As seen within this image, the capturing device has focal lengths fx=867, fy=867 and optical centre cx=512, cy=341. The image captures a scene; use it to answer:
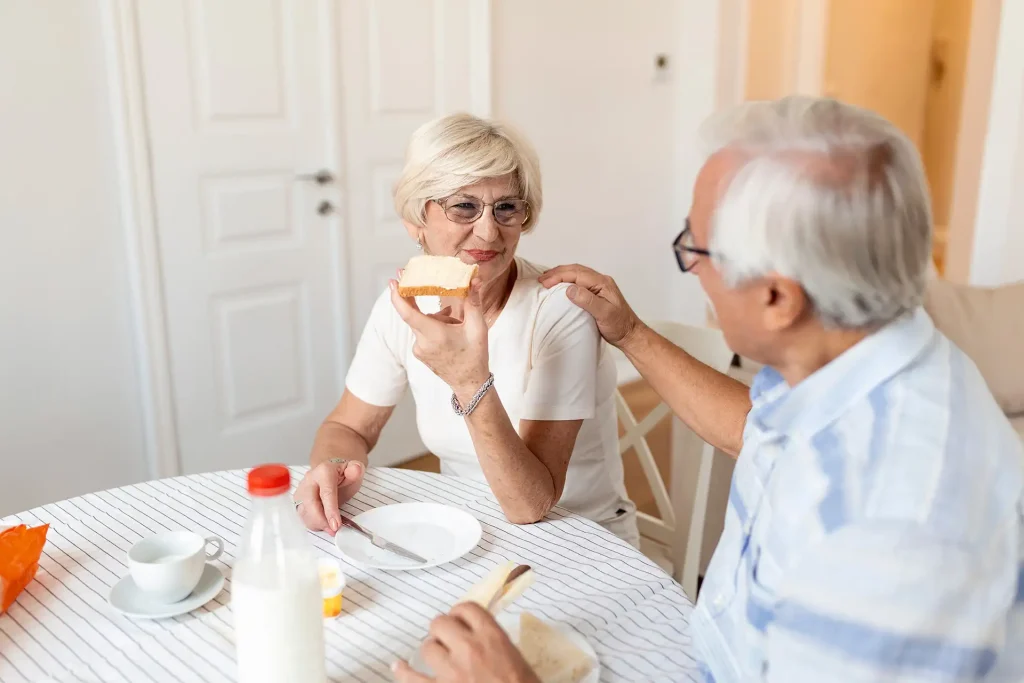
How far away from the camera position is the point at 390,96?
3.33m

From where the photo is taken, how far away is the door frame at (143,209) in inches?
102

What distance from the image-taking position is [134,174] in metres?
2.68

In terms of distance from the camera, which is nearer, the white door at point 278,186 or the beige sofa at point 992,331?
the beige sofa at point 992,331

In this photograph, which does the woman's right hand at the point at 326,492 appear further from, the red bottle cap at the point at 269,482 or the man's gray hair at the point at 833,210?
the man's gray hair at the point at 833,210

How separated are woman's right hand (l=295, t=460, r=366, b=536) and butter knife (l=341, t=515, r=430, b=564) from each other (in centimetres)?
2

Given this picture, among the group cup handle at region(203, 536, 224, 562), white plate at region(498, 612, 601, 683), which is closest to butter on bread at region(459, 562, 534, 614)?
white plate at region(498, 612, 601, 683)

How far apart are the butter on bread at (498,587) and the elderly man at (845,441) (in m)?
0.06

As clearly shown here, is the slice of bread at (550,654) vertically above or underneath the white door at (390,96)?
underneath

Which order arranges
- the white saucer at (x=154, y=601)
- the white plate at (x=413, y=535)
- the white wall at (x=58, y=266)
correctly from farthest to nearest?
the white wall at (x=58, y=266), the white plate at (x=413, y=535), the white saucer at (x=154, y=601)

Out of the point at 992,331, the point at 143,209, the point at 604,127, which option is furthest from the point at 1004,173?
the point at 143,209

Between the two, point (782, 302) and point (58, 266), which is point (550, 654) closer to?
point (782, 302)

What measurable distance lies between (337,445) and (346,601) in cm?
53

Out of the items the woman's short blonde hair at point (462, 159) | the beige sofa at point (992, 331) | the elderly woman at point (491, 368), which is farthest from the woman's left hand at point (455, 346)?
the beige sofa at point (992, 331)

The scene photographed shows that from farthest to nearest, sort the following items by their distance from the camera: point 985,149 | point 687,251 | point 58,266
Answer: point 985,149, point 58,266, point 687,251
